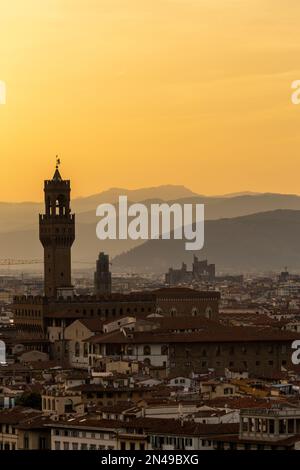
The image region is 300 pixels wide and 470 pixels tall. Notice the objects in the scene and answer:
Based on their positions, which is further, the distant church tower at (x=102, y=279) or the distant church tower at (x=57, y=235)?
the distant church tower at (x=102, y=279)

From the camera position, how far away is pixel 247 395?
84312 millimetres

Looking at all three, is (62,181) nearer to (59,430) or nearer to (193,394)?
(193,394)

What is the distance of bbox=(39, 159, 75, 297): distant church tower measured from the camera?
127312 mm

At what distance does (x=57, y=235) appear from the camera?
12888 centimetres

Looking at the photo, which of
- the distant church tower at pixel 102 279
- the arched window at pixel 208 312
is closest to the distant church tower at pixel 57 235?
the arched window at pixel 208 312

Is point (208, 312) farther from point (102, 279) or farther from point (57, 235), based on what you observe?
point (102, 279)

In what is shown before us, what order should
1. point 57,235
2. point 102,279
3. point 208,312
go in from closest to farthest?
1. point 208,312
2. point 57,235
3. point 102,279

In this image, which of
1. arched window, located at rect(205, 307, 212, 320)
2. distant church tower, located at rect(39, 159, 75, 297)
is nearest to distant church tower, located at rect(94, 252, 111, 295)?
distant church tower, located at rect(39, 159, 75, 297)

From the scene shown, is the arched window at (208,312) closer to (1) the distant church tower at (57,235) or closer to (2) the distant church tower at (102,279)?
(1) the distant church tower at (57,235)

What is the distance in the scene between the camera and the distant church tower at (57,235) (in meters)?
127

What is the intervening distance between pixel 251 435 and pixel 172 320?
4860cm

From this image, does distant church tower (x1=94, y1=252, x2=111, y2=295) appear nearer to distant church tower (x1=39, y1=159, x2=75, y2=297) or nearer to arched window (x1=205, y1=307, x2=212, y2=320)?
distant church tower (x1=39, y1=159, x2=75, y2=297)

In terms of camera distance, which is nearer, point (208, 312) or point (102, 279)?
point (208, 312)

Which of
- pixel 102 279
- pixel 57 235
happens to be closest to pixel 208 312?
pixel 57 235
